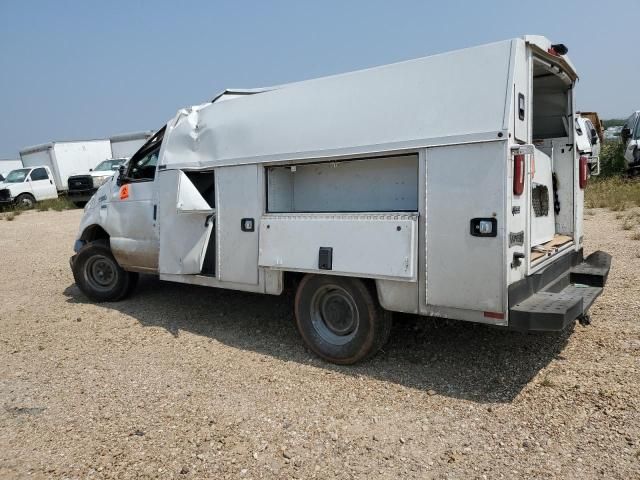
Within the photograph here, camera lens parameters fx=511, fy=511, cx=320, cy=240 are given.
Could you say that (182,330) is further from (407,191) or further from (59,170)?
(59,170)

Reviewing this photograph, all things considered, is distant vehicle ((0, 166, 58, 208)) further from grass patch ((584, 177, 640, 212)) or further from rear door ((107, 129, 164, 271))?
grass patch ((584, 177, 640, 212))

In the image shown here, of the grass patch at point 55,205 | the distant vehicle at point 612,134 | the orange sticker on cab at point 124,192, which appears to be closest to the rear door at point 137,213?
the orange sticker on cab at point 124,192

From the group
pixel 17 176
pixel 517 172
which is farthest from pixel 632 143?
pixel 17 176

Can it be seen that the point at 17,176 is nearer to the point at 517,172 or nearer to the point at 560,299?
the point at 517,172

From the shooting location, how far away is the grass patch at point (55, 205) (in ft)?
68.1

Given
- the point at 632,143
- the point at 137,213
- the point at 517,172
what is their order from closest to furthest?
the point at 517,172 < the point at 137,213 < the point at 632,143

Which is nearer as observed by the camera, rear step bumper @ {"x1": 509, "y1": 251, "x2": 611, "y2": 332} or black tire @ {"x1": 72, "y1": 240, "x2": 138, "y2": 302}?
rear step bumper @ {"x1": 509, "y1": 251, "x2": 611, "y2": 332}

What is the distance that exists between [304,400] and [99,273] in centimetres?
430

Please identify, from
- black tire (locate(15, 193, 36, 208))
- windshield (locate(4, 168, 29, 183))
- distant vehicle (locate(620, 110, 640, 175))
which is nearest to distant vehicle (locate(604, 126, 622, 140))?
distant vehicle (locate(620, 110, 640, 175))

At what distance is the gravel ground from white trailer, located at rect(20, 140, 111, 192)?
20287mm

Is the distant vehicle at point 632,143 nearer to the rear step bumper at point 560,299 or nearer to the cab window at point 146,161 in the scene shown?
the rear step bumper at point 560,299

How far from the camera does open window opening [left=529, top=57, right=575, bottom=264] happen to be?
488cm

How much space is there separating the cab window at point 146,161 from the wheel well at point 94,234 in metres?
1.08

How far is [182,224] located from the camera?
18.4ft
